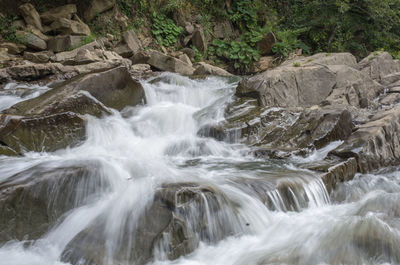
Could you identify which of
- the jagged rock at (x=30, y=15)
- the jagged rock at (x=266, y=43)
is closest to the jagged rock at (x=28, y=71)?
the jagged rock at (x=30, y=15)

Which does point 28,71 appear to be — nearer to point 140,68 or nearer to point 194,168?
point 140,68

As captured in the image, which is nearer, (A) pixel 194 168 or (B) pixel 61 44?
(A) pixel 194 168

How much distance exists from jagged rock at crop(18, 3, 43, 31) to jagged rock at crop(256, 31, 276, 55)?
29.3ft

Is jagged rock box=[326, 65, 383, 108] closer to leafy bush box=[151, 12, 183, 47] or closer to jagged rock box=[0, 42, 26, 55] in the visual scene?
leafy bush box=[151, 12, 183, 47]

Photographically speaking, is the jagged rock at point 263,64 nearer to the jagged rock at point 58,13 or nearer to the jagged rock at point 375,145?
the jagged rock at point 58,13

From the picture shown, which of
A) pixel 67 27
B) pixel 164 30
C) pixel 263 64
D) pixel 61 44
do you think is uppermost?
pixel 164 30

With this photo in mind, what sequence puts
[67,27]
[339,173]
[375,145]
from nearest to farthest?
[339,173]
[375,145]
[67,27]

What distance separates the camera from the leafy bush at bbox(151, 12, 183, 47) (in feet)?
46.4

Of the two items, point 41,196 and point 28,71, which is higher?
point 28,71

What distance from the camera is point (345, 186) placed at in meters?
4.98

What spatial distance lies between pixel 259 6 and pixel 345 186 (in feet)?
47.7

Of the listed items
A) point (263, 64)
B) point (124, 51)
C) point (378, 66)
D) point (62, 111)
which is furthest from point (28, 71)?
point (378, 66)

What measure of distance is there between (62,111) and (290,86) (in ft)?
16.6

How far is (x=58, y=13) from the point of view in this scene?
11.6 m
